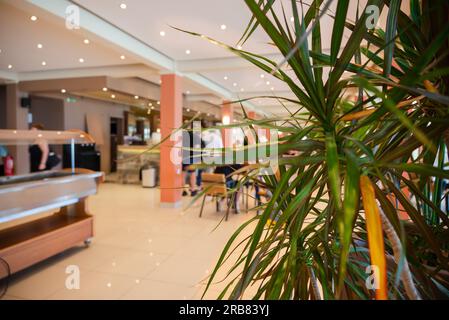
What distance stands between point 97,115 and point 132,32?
772cm

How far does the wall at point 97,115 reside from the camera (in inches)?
425

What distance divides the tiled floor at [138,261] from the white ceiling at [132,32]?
6.24 ft

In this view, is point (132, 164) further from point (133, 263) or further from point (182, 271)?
point (182, 271)

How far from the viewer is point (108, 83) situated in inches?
295

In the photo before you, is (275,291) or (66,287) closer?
(275,291)

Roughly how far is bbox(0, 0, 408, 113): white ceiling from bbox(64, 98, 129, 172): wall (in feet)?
10.6

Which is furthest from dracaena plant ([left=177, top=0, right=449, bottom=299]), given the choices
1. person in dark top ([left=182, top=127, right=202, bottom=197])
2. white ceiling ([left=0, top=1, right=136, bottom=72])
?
white ceiling ([left=0, top=1, right=136, bottom=72])

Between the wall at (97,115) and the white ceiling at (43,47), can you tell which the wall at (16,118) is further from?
the wall at (97,115)

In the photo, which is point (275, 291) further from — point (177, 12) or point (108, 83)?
point (108, 83)

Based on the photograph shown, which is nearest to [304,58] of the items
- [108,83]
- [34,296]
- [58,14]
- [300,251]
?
[300,251]

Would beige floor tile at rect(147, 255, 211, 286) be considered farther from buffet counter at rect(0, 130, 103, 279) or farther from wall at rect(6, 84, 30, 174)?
wall at rect(6, 84, 30, 174)

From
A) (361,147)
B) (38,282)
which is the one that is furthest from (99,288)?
(361,147)

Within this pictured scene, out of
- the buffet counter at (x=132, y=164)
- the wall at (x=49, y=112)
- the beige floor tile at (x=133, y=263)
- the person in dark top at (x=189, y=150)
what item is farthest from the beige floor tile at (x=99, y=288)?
the wall at (x=49, y=112)
